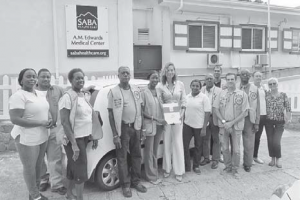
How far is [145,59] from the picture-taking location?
1080cm

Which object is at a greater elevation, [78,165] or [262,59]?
[262,59]

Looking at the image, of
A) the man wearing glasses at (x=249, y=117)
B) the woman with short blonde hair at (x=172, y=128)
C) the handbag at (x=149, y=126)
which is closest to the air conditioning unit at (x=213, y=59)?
the man wearing glasses at (x=249, y=117)

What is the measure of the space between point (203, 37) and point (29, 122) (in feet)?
31.7

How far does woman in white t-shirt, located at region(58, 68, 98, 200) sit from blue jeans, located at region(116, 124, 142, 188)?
596 mm

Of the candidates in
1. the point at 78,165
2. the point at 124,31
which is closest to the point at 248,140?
the point at 78,165

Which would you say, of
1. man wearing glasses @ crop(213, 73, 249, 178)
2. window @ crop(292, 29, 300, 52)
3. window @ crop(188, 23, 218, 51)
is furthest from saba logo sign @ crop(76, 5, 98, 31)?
window @ crop(292, 29, 300, 52)

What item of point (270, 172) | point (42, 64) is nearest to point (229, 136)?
point (270, 172)

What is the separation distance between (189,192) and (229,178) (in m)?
0.90

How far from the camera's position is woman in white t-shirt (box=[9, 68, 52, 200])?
310cm

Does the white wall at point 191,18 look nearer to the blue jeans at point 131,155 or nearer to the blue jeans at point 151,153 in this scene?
the blue jeans at point 151,153

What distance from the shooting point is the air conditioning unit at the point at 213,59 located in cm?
1127

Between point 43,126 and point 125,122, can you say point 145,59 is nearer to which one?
point 125,122

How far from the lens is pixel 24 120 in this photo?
122 inches

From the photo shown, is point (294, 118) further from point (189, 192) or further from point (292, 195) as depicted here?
point (292, 195)
